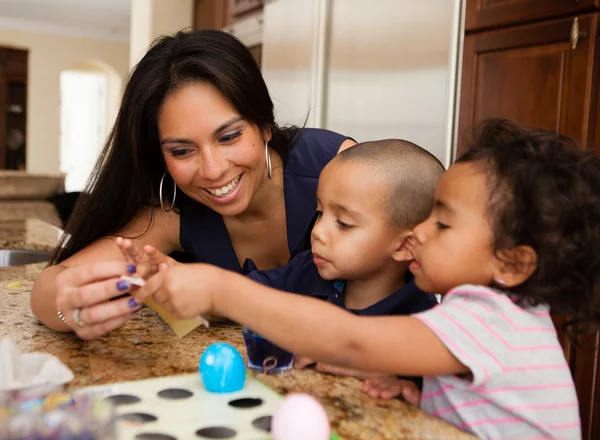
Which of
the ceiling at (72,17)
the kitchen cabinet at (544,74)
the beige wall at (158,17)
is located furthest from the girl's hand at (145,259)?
the ceiling at (72,17)

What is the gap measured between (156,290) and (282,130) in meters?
0.96

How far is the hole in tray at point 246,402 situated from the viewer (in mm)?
768

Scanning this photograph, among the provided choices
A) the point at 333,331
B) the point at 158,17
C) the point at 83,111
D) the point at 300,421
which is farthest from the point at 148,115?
the point at 83,111

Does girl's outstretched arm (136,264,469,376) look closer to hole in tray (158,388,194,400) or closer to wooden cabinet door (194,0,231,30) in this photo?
hole in tray (158,388,194,400)

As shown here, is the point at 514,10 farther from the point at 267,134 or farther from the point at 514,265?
the point at 514,265

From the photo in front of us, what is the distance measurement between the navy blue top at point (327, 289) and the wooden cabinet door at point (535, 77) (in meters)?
0.85

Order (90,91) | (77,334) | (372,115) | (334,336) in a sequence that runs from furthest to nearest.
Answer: (90,91) → (372,115) → (77,334) → (334,336)

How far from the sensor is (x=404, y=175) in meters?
1.20

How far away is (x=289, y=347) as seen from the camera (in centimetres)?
79

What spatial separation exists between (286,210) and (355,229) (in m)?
0.48

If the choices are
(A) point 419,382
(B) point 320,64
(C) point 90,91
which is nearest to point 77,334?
(A) point 419,382

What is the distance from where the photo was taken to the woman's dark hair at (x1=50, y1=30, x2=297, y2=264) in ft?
4.74

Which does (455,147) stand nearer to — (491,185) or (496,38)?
(496,38)

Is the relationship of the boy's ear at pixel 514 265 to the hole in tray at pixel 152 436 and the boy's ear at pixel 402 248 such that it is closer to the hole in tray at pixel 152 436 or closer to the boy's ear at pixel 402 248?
the boy's ear at pixel 402 248
